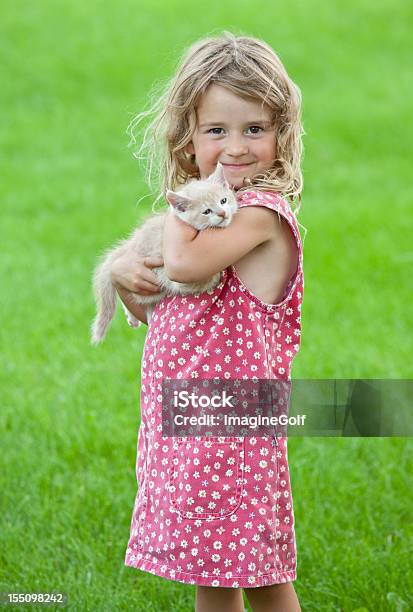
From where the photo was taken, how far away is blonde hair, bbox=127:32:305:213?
9.48 feet

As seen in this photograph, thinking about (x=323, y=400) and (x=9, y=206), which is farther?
(x=9, y=206)

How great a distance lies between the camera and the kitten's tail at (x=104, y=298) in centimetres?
327

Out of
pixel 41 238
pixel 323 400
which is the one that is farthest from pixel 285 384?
pixel 41 238

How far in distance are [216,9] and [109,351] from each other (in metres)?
13.4

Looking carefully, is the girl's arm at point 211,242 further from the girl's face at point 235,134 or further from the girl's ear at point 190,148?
the girl's ear at point 190,148

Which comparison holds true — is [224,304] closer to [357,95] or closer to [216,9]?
[357,95]

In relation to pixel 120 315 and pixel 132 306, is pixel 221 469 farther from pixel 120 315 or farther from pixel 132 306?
pixel 120 315

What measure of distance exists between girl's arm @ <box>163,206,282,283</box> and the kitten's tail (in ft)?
1.63

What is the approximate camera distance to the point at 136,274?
3.02m

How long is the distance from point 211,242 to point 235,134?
1.17 ft

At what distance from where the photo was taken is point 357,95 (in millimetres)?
15195

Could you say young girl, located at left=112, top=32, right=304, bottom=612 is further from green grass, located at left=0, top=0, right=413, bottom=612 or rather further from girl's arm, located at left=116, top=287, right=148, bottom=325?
green grass, located at left=0, top=0, right=413, bottom=612

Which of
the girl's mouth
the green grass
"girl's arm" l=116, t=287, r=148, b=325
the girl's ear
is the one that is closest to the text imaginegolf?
"girl's arm" l=116, t=287, r=148, b=325

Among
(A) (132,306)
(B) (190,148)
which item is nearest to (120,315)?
(A) (132,306)
